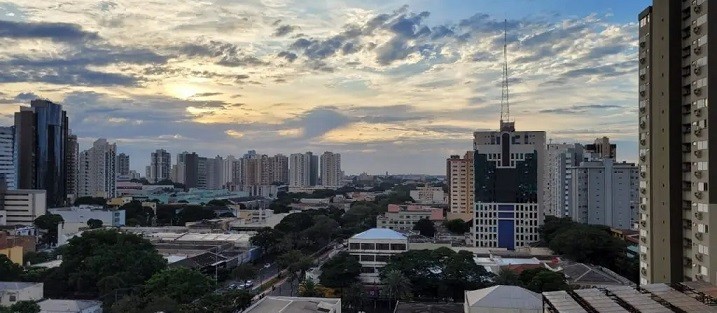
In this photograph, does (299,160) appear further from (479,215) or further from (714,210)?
(714,210)

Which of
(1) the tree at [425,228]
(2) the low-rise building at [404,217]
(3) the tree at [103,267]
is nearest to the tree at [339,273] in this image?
(3) the tree at [103,267]

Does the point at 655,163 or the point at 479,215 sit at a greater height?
the point at 655,163

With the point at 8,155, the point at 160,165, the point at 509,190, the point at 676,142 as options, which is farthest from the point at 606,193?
the point at 160,165

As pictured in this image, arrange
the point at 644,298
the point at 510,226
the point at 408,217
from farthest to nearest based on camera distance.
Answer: the point at 408,217 < the point at 510,226 < the point at 644,298

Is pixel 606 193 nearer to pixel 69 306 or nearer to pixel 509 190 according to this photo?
pixel 509 190

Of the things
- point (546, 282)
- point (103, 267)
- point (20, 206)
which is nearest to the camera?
point (546, 282)

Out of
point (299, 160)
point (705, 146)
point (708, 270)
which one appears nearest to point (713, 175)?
point (705, 146)
